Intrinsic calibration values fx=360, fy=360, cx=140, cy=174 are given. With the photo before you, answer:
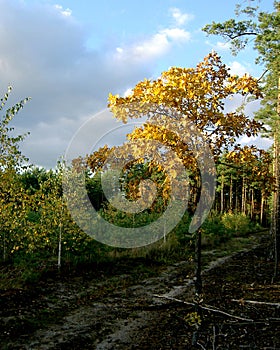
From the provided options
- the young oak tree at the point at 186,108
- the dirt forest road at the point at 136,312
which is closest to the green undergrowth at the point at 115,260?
the dirt forest road at the point at 136,312

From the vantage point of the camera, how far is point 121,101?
22.6 feet

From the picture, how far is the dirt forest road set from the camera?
6.84 meters

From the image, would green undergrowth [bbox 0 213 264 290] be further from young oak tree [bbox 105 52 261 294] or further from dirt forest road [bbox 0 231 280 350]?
young oak tree [bbox 105 52 261 294]

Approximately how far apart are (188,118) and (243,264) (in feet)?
36.5

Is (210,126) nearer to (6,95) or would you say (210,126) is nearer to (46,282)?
(6,95)

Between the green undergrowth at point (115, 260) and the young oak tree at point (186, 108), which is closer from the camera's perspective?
the young oak tree at point (186, 108)

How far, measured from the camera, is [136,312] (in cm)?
923

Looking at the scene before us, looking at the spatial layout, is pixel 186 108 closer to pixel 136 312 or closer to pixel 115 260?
pixel 136 312

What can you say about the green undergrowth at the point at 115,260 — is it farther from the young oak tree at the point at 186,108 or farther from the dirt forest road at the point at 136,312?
the young oak tree at the point at 186,108

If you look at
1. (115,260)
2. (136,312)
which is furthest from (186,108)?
(115,260)

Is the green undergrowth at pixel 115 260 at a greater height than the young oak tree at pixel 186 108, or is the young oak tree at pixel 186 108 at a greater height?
the young oak tree at pixel 186 108

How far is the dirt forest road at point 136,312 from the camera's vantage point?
269 inches

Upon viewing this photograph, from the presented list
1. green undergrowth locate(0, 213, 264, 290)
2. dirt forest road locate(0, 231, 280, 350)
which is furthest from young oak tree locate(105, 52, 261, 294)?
green undergrowth locate(0, 213, 264, 290)

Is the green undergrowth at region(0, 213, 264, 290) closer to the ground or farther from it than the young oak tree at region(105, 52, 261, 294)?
closer to the ground
